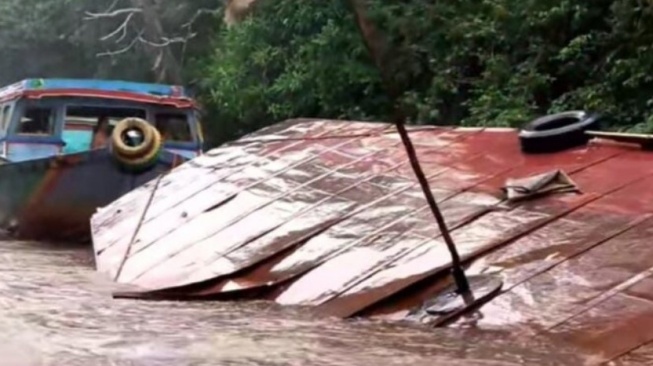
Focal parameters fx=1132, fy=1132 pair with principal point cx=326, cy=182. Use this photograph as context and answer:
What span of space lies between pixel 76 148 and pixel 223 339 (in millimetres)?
8778

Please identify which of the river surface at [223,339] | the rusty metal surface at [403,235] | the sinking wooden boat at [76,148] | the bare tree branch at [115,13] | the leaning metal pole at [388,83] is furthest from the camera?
the bare tree branch at [115,13]

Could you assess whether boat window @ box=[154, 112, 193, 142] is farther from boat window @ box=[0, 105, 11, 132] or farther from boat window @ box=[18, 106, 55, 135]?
boat window @ box=[0, 105, 11, 132]

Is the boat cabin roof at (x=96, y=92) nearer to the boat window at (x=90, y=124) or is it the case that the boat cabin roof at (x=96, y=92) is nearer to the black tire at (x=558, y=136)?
the boat window at (x=90, y=124)

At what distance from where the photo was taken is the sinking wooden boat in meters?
11.8

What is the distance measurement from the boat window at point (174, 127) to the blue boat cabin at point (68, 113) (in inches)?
3.4

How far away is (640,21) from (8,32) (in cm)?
1776

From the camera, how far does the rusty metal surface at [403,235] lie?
4664 mm

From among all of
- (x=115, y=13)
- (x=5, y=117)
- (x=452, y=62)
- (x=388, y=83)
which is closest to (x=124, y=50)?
(x=115, y=13)

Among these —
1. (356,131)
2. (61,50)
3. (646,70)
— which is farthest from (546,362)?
(61,50)

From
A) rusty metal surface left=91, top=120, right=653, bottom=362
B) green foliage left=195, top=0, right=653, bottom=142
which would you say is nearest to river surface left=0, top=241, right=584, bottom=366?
rusty metal surface left=91, top=120, right=653, bottom=362

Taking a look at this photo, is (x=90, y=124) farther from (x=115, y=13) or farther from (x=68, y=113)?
(x=115, y=13)

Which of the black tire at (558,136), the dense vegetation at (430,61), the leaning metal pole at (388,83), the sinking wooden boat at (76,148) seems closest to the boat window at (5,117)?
the sinking wooden boat at (76,148)

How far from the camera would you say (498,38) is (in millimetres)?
13258

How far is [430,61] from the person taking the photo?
14.1m
